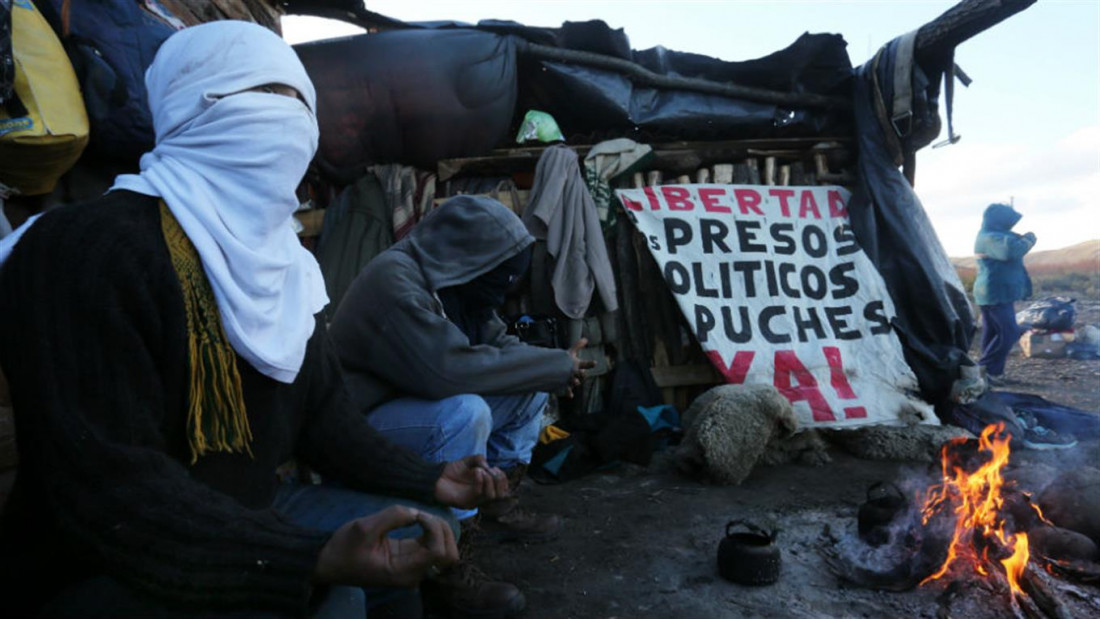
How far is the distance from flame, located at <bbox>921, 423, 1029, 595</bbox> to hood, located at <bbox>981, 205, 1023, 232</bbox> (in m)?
5.92

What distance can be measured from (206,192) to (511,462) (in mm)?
1999

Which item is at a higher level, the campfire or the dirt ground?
the campfire

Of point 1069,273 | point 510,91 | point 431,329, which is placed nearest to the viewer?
point 431,329

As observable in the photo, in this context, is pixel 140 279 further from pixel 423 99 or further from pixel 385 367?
pixel 423 99

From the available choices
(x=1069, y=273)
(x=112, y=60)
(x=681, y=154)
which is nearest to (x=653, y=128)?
(x=681, y=154)

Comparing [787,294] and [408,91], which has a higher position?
[408,91]

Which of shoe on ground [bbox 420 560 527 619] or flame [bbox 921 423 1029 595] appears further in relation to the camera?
flame [bbox 921 423 1029 595]

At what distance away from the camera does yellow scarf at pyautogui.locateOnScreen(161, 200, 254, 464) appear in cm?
138

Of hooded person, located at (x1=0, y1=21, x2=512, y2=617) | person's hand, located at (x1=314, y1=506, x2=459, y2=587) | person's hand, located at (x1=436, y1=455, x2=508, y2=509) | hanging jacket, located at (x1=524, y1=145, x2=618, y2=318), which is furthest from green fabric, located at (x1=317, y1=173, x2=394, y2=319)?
person's hand, located at (x1=314, y1=506, x2=459, y2=587)

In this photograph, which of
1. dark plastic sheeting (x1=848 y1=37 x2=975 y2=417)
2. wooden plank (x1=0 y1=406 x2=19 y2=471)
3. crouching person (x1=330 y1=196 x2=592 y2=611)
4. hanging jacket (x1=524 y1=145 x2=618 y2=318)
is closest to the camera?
wooden plank (x1=0 y1=406 x2=19 y2=471)

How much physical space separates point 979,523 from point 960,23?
12.7 ft

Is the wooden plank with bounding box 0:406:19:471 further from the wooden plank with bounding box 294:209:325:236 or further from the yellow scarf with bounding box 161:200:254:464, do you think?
the wooden plank with bounding box 294:209:325:236

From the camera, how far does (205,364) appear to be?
1391mm

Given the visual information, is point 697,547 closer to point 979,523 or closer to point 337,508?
point 979,523
